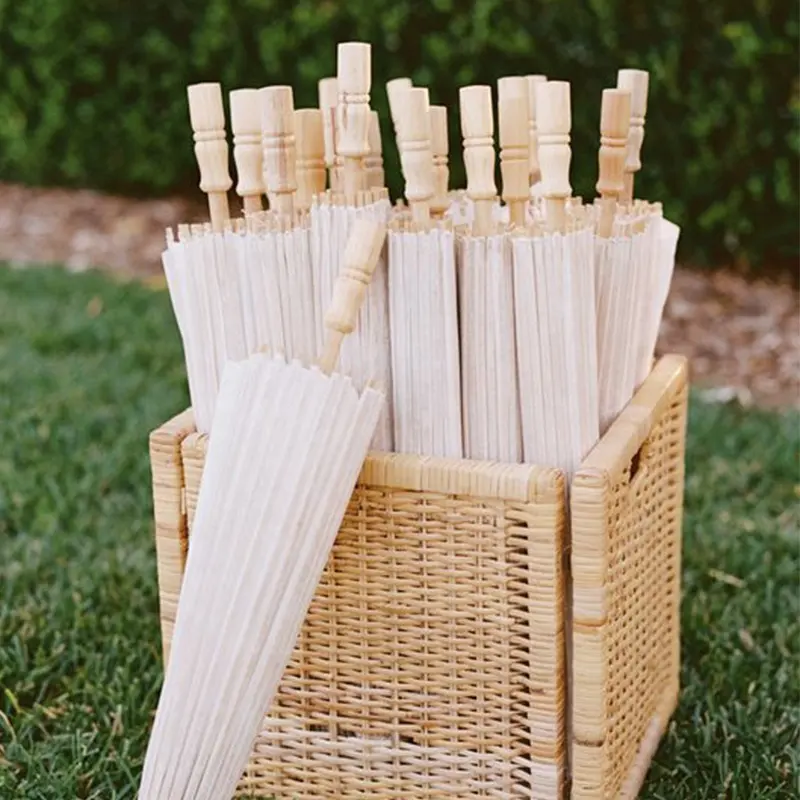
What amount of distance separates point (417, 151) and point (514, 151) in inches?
4.3

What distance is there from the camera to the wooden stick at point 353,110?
146 cm

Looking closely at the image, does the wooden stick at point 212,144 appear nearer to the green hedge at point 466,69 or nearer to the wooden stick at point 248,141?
the wooden stick at point 248,141

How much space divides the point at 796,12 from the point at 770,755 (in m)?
2.43

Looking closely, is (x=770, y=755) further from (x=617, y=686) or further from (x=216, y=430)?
(x=216, y=430)

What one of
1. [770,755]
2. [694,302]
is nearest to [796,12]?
[694,302]

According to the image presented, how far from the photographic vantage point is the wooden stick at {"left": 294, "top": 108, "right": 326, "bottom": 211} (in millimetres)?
1577

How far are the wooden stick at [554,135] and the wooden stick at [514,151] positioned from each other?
27 millimetres

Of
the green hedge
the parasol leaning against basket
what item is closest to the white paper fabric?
the parasol leaning against basket

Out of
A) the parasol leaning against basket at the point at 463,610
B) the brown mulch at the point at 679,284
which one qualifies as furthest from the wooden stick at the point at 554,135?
the brown mulch at the point at 679,284

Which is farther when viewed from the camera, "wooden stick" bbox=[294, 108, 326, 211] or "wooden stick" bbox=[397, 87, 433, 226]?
"wooden stick" bbox=[294, 108, 326, 211]

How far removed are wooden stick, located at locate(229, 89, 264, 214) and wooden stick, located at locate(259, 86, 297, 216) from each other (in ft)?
0.03

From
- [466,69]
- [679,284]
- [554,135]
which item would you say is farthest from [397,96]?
[679,284]

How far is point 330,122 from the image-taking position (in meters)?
1.64

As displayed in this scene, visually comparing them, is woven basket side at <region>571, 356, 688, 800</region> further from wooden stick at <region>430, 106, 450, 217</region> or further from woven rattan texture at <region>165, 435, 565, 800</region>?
wooden stick at <region>430, 106, 450, 217</region>
